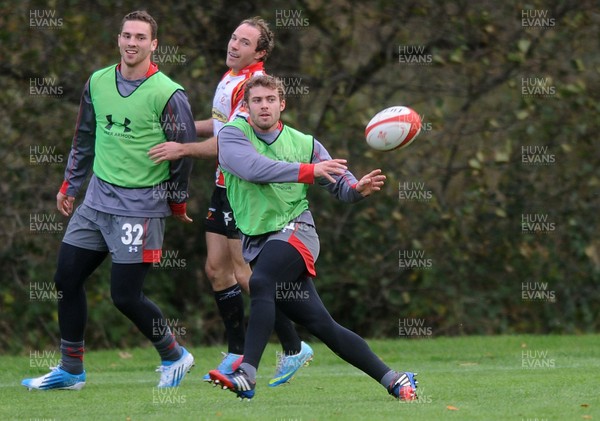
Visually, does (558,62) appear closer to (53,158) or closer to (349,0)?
(349,0)

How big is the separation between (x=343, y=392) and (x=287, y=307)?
1.06m

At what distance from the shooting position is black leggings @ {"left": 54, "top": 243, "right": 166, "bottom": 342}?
7.17m

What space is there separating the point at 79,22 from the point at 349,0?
2.87 meters

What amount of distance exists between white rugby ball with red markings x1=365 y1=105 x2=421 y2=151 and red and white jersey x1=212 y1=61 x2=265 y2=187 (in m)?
1.16

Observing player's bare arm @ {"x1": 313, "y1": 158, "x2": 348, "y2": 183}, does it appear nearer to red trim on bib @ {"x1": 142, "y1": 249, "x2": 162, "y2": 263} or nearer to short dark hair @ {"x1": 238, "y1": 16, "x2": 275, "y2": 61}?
red trim on bib @ {"x1": 142, "y1": 249, "x2": 162, "y2": 263}

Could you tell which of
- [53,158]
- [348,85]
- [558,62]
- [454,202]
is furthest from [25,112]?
[558,62]

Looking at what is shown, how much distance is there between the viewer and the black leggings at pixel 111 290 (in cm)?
717

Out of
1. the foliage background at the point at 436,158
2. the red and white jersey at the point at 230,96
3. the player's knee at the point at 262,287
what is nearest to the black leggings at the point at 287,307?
the player's knee at the point at 262,287

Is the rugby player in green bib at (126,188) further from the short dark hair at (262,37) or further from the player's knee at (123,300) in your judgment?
the short dark hair at (262,37)

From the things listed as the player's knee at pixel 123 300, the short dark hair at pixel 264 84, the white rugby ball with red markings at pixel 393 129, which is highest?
the short dark hair at pixel 264 84

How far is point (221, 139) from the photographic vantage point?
6.46 meters

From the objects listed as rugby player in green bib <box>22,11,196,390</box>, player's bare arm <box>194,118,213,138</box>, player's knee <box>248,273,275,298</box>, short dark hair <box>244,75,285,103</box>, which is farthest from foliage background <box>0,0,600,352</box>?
player's knee <box>248,273,275,298</box>

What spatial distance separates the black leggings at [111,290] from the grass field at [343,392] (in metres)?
0.44

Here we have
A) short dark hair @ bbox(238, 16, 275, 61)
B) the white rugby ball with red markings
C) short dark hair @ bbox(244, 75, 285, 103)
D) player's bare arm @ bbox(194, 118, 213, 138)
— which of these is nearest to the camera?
short dark hair @ bbox(244, 75, 285, 103)
